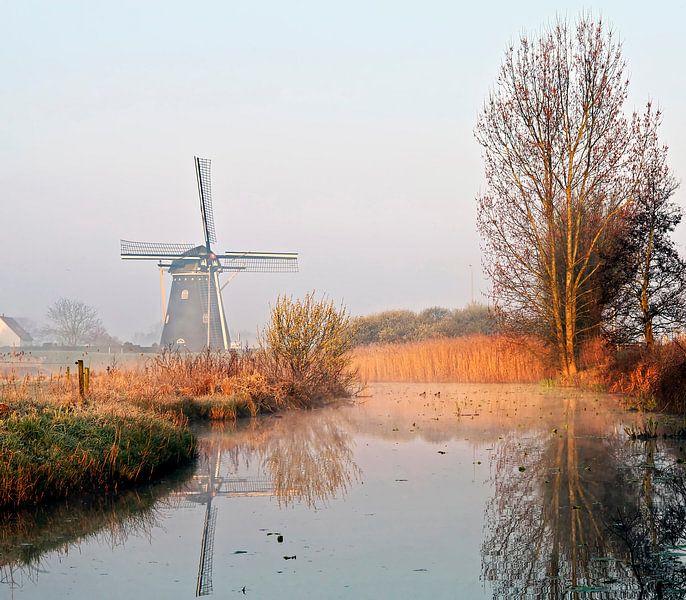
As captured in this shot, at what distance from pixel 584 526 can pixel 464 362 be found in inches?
809

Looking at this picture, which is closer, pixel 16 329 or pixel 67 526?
pixel 67 526

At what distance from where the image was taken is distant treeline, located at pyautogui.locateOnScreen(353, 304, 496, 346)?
46.6 metres

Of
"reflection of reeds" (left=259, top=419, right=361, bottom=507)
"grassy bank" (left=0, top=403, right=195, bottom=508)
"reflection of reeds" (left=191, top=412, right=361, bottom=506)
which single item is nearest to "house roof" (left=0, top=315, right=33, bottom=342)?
"reflection of reeds" (left=191, top=412, right=361, bottom=506)

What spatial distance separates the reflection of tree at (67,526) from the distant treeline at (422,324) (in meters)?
36.7

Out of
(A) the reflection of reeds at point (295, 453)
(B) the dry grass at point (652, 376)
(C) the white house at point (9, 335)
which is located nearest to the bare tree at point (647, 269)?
(B) the dry grass at point (652, 376)

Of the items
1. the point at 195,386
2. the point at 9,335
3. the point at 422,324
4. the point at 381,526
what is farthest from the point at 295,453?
the point at 9,335

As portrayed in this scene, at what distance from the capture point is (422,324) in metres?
50.6

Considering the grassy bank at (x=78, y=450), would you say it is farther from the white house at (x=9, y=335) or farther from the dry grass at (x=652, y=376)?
the white house at (x=9, y=335)

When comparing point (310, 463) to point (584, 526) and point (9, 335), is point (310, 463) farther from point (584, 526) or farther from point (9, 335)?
point (9, 335)

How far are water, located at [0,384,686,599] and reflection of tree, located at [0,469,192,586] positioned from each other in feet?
0.08

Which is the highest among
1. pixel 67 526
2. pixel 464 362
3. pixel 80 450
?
pixel 464 362

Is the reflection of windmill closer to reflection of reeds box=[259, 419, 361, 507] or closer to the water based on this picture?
the water

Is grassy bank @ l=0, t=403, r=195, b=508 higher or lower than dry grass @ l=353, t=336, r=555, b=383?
lower

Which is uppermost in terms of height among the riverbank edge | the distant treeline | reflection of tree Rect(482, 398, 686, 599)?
the distant treeline
